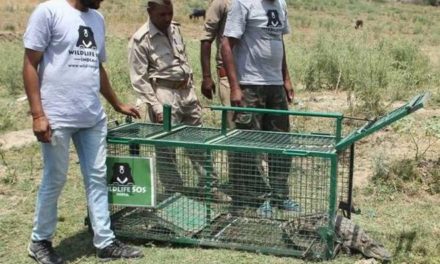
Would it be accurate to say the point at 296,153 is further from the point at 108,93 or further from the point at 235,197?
the point at 108,93

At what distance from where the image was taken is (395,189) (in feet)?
17.5

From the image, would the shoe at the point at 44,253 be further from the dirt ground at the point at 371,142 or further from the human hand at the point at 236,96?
the dirt ground at the point at 371,142

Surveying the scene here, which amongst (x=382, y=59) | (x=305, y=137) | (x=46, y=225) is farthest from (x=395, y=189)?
(x=382, y=59)

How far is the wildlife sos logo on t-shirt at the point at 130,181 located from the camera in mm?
4004

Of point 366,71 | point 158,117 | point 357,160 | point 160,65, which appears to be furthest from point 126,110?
point 366,71

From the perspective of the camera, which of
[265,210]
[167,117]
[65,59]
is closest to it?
[65,59]

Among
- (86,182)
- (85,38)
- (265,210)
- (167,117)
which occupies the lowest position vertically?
(265,210)

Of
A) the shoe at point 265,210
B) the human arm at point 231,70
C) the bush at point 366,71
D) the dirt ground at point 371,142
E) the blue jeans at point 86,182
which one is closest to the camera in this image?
the blue jeans at point 86,182

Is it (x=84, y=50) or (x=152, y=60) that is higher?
(x=84, y=50)

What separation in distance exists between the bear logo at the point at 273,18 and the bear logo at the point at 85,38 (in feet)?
4.57

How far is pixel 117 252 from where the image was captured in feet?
12.9

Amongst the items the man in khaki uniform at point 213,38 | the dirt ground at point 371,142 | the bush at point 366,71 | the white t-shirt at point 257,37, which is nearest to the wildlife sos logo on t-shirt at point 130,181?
the white t-shirt at point 257,37

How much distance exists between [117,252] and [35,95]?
3.54 feet

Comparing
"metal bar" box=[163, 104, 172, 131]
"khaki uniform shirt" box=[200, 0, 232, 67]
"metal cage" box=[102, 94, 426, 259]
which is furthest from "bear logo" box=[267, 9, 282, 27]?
"metal bar" box=[163, 104, 172, 131]
